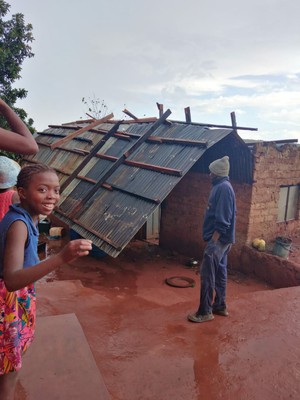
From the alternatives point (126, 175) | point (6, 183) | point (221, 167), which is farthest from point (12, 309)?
point (126, 175)

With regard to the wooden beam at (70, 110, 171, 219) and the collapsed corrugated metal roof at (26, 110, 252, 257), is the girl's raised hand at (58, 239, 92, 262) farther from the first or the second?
the wooden beam at (70, 110, 171, 219)

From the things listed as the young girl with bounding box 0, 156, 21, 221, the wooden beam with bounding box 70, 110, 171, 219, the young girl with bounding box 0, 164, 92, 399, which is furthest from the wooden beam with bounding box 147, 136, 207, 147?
the young girl with bounding box 0, 164, 92, 399

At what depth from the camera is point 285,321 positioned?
406 cm

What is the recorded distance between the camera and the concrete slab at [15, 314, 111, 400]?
2.24 m

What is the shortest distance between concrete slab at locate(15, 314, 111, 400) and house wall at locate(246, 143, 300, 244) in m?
5.94

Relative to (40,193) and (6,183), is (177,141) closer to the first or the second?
(6,183)

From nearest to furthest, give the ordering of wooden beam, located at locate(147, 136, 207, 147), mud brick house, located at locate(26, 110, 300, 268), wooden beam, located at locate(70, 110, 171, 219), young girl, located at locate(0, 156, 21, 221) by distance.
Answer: young girl, located at locate(0, 156, 21, 221)
mud brick house, located at locate(26, 110, 300, 268)
wooden beam, located at locate(147, 136, 207, 147)
wooden beam, located at locate(70, 110, 171, 219)

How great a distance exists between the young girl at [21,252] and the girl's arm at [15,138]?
9 cm

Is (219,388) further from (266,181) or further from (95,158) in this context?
(95,158)

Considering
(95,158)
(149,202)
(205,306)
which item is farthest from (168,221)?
(205,306)

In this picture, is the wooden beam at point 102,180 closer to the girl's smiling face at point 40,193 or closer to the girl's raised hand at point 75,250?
the girl's smiling face at point 40,193

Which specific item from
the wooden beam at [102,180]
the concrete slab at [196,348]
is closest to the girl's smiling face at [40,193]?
the concrete slab at [196,348]

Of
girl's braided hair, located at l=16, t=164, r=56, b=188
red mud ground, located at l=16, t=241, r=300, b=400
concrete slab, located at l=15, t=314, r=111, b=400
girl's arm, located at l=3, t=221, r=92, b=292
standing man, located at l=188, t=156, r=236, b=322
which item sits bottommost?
red mud ground, located at l=16, t=241, r=300, b=400

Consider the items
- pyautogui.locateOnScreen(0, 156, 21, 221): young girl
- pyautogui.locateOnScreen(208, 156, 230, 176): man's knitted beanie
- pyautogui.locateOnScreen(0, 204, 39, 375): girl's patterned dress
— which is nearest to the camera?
pyautogui.locateOnScreen(0, 204, 39, 375): girl's patterned dress
